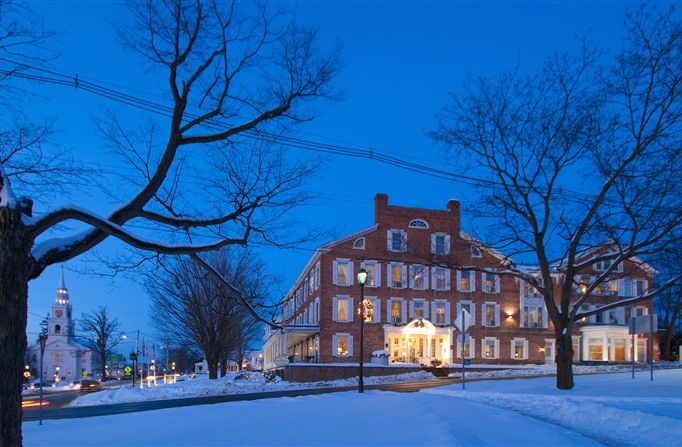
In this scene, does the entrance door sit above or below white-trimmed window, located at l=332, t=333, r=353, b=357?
below

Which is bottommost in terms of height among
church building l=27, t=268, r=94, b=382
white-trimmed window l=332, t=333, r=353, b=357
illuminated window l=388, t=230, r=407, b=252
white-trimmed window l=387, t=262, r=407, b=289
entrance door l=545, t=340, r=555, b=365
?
church building l=27, t=268, r=94, b=382

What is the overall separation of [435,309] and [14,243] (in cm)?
4583

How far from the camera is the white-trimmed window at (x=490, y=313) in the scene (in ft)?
173

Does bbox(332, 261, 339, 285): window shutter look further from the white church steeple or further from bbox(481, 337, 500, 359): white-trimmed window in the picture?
the white church steeple

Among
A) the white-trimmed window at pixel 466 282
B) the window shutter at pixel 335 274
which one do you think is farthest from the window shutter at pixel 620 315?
the window shutter at pixel 335 274

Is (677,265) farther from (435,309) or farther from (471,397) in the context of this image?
(435,309)

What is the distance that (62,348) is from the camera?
454ft

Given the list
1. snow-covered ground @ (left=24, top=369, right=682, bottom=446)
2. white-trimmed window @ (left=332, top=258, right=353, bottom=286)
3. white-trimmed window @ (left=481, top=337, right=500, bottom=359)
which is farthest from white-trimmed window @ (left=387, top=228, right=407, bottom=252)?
snow-covered ground @ (left=24, top=369, right=682, bottom=446)

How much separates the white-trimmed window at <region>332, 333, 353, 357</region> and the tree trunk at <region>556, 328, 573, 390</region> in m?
29.1

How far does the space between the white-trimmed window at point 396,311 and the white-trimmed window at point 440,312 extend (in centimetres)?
254

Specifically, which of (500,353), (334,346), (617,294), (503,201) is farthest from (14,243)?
(617,294)

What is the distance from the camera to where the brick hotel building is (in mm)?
49062

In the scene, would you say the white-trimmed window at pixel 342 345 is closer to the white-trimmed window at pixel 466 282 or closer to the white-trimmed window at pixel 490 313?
the white-trimmed window at pixel 466 282

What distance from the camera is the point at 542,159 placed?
2112cm
